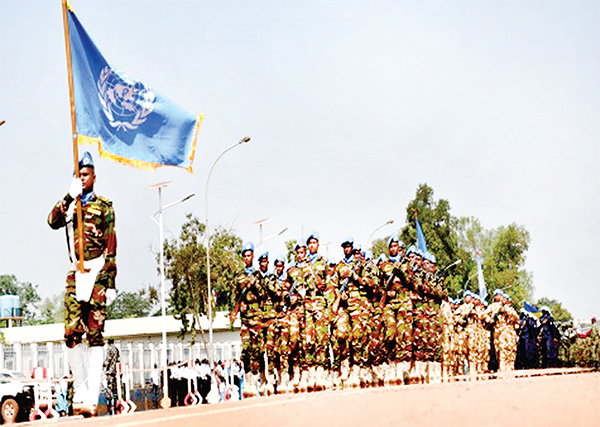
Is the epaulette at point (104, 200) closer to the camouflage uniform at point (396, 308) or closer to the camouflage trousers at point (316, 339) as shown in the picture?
the camouflage trousers at point (316, 339)

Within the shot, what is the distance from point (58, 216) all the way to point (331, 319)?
349 inches

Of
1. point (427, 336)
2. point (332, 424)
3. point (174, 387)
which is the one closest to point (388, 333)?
point (427, 336)

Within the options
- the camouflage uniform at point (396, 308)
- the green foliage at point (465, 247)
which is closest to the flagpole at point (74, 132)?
the camouflage uniform at point (396, 308)

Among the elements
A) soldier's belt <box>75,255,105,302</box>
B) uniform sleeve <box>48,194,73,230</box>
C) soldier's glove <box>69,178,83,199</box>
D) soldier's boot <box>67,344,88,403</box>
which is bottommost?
soldier's boot <box>67,344,88,403</box>

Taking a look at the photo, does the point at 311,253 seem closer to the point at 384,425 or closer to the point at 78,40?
the point at 78,40

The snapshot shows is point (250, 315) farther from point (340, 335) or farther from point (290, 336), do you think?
point (340, 335)

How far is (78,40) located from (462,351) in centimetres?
1909

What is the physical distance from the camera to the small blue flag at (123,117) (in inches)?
545

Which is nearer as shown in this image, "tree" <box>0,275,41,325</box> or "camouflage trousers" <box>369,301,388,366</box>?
"camouflage trousers" <box>369,301,388,366</box>

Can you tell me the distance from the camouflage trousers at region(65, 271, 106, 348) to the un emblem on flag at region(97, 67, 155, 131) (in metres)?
2.29

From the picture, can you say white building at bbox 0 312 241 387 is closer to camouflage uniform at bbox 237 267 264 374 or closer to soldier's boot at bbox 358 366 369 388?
camouflage uniform at bbox 237 267 264 374

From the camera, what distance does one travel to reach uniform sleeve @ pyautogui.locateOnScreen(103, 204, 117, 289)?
1330cm

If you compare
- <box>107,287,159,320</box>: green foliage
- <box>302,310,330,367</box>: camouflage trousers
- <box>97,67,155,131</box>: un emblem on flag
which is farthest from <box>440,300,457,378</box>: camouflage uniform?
<box>107,287,159,320</box>: green foliage

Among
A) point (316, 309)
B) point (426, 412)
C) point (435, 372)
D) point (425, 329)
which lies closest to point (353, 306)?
point (316, 309)
